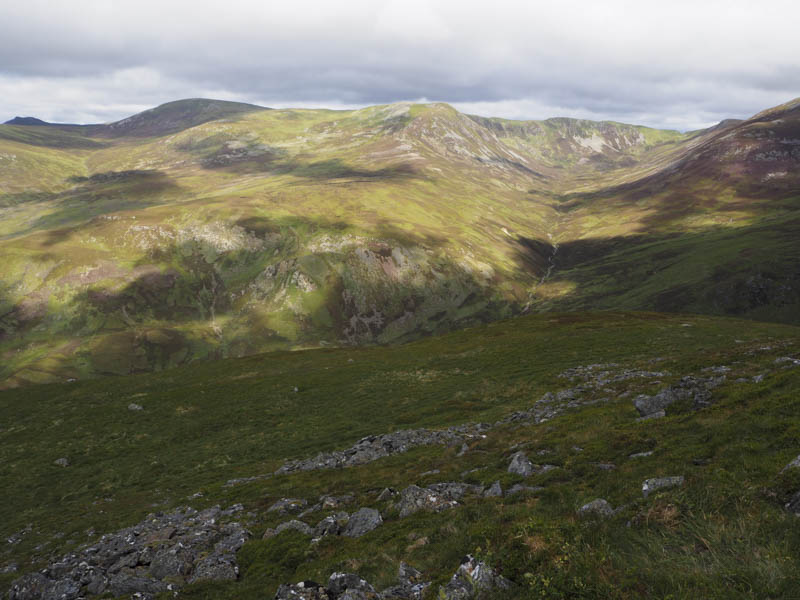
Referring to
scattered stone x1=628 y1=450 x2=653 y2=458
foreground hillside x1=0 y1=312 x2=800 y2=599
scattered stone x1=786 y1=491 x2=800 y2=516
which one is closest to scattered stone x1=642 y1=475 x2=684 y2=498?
foreground hillside x1=0 y1=312 x2=800 y2=599

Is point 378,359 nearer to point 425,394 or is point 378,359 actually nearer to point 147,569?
point 425,394

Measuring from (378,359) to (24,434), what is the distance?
50.0m

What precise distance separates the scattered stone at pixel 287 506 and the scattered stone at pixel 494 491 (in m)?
11.2

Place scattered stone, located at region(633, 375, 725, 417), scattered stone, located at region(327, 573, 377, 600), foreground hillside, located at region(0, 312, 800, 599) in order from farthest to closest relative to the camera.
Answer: scattered stone, located at region(633, 375, 725, 417), scattered stone, located at region(327, 573, 377, 600), foreground hillside, located at region(0, 312, 800, 599)

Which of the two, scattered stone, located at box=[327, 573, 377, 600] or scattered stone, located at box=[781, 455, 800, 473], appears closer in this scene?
scattered stone, located at box=[327, 573, 377, 600]

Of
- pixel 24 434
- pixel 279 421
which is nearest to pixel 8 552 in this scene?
pixel 279 421

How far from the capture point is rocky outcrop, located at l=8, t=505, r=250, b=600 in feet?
53.8

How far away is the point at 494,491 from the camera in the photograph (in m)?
18.1

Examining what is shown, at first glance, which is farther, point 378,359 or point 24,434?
point 378,359

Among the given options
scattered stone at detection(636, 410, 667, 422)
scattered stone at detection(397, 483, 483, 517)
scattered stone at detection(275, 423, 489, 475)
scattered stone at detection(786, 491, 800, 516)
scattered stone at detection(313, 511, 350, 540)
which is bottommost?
scattered stone at detection(275, 423, 489, 475)

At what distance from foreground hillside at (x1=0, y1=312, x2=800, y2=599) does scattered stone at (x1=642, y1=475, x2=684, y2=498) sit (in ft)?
0.25

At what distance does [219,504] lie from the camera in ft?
86.3

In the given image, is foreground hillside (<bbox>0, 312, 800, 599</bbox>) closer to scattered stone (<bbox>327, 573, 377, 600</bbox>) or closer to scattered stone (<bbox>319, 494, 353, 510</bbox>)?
scattered stone (<bbox>327, 573, 377, 600</bbox>)

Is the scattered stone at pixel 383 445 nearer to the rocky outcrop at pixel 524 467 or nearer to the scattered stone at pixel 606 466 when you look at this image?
the rocky outcrop at pixel 524 467
